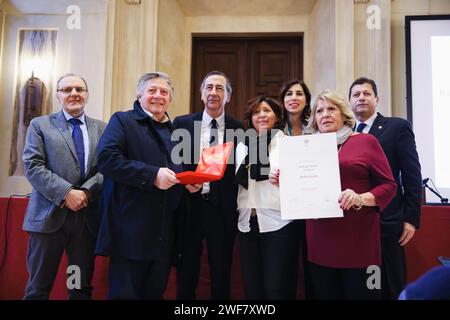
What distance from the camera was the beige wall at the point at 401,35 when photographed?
13.9 feet

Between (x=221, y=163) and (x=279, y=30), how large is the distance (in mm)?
3861

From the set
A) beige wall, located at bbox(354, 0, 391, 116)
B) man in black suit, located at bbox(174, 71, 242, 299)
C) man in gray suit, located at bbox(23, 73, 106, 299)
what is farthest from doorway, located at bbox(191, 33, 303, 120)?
man in black suit, located at bbox(174, 71, 242, 299)

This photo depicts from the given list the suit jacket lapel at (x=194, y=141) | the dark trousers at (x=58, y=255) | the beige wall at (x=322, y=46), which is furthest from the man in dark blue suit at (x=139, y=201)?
the beige wall at (x=322, y=46)

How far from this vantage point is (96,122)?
94.7 inches

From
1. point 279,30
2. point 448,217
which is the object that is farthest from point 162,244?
point 279,30

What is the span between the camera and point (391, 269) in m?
2.16

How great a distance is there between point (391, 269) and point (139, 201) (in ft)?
4.61

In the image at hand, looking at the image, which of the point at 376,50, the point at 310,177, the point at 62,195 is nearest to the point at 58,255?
the point at 62,195

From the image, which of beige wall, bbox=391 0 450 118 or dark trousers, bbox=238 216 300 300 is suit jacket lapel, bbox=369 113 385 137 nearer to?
dark trousers, bbox=238 216 300 300

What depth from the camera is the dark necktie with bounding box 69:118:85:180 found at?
223cm

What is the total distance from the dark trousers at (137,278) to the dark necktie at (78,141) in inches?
25.0

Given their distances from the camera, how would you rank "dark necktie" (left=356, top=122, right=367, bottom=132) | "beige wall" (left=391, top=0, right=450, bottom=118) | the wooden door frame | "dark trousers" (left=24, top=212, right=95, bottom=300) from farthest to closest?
1. the wooden door frame
2. "beige wall" (left=391, top=0, right=450, bottom=118)
3. "dark necktie" (left=356, top=122, right=367, bottom=132)
4. "dark trousers" (left=24, top=212, right=95, bottom=300)

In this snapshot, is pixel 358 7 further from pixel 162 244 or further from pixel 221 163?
pixel 162 244

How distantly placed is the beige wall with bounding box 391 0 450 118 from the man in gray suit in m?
3.27
